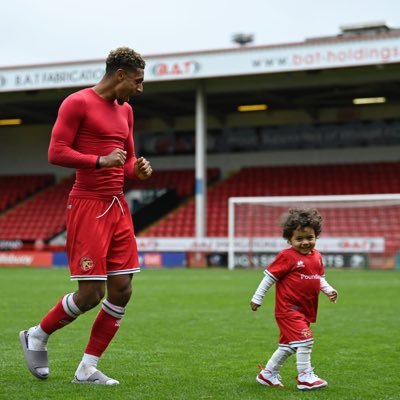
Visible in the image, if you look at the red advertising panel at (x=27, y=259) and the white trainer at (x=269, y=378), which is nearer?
the white trainer at (x=269, y=378)

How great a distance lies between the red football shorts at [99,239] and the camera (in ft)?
16.1

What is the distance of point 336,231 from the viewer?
2333 cm

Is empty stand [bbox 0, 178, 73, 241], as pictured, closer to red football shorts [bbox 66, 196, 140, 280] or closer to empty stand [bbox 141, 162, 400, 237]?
empty stand [bbox 141, 162, 400, 237]

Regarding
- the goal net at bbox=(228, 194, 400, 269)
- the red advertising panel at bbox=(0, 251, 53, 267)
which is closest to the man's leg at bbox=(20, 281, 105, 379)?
the goal net at bbox=(228, 194, 400, 269)

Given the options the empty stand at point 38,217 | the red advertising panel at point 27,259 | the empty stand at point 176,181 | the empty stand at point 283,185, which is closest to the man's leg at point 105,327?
the red advertising panel at point 27,259

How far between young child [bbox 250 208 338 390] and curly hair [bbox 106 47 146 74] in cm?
135

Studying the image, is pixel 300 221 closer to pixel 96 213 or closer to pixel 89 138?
pixel 96 213

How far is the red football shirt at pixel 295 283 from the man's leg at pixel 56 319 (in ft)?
3.56

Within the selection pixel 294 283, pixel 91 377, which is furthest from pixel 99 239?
pixel 294 283

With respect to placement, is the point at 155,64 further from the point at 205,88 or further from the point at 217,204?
the point at 217,204

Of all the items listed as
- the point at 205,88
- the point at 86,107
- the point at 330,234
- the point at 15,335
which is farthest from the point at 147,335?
the point at 205,88

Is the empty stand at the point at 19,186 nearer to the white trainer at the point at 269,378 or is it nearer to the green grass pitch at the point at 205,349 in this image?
the green grass pitch at the point at 205,349

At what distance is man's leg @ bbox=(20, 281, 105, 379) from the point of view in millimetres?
4934

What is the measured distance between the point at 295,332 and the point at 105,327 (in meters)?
1.22
